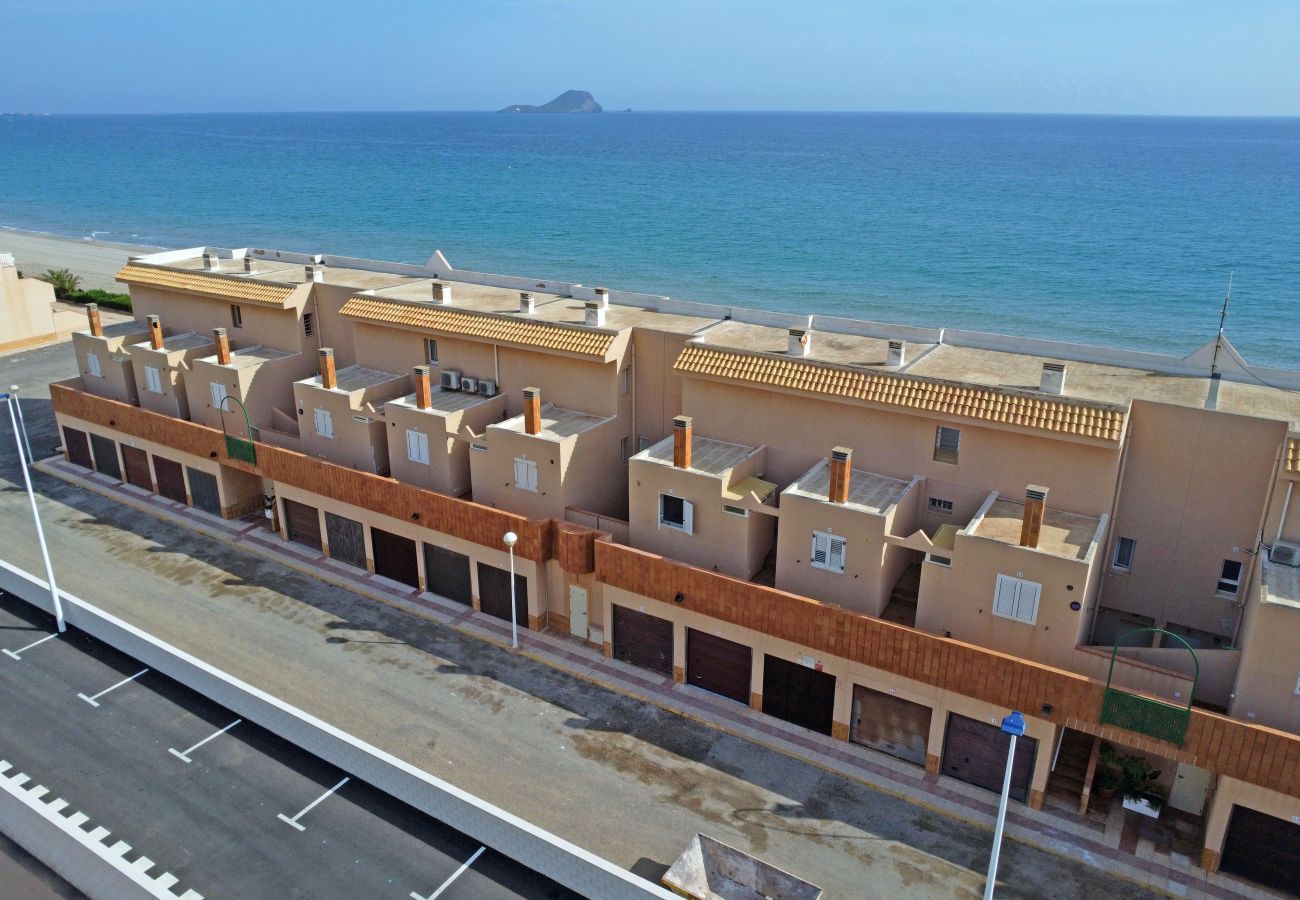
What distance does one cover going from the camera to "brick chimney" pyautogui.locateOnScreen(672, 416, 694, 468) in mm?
28877

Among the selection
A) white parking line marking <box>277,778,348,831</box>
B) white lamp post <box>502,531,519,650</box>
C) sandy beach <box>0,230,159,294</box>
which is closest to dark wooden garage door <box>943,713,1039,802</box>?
white lamp post <box>502,531,519,650</box>

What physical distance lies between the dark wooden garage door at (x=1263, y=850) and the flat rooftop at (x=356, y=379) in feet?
105

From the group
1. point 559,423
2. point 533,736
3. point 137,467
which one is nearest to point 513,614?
point 533,736

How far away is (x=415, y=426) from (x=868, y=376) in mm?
17004

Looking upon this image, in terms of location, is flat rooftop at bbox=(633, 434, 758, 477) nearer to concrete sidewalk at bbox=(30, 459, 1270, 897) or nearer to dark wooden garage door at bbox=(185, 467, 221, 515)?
concrete sidewalk at bbox=(30, 459, 1270, 897)

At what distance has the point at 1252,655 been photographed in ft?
71.5

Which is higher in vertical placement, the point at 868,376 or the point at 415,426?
the point at 868,376

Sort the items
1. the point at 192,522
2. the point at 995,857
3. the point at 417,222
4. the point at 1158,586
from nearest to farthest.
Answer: the point at 995,857 → the point at 1158,586 → the point at 192,522 → the point at 417,222

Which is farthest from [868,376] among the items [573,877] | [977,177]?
[977,177]

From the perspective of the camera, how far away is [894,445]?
94.5 ft

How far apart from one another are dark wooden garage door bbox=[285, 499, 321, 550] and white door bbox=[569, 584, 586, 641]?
1242cm

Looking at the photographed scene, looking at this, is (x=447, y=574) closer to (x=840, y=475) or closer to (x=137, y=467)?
(x=840, y=475)

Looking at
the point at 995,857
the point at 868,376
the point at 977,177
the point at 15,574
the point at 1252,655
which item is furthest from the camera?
the point at 977,177

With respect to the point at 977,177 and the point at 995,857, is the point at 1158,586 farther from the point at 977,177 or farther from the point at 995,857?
the point at 977,177
